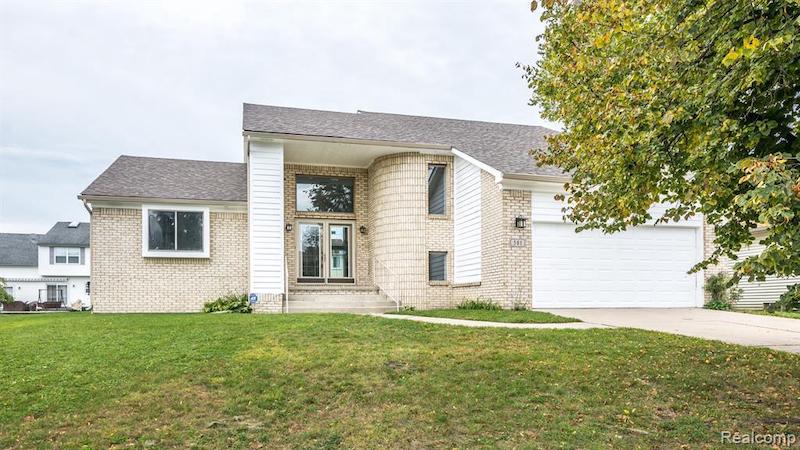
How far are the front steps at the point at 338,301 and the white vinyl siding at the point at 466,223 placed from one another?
222 centimetres

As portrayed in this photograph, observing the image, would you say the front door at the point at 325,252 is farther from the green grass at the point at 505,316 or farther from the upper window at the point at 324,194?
the green grass at the point at 505,316

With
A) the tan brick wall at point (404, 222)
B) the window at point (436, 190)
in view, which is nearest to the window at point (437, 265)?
the tan brick wall at point (404, 222)

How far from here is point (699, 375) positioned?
6.83 meters

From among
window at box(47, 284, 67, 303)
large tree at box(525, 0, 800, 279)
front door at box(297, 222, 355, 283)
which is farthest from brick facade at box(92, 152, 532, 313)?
window at box(47, 284, 67, 303)

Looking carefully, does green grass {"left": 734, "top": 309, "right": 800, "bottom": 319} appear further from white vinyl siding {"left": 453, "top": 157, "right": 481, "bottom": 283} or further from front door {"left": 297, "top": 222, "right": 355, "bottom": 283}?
front door {"left": 297, "top": 222, "right": 355, "bottom": 283}

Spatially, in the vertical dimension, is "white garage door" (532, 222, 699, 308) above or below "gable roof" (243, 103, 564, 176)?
below

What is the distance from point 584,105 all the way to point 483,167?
6452 millimetres

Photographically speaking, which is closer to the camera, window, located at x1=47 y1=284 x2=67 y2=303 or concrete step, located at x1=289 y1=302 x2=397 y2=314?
concrete step, located at x1=289 y1=302 x2=397 y2=314

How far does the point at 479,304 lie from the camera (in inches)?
Answer: 553

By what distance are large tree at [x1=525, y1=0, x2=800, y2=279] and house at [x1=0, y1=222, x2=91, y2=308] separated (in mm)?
40225

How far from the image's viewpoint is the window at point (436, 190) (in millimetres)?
16531

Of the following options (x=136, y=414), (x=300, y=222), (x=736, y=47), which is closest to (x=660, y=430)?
(x=736, y=47)

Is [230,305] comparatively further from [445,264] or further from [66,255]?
[66,255]

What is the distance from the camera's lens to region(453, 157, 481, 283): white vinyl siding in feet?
48.5
